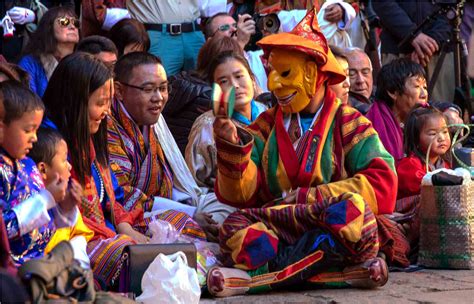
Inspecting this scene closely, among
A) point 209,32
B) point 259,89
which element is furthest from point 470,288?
point 209,32

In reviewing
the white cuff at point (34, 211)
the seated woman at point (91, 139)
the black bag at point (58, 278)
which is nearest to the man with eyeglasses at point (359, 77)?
the seated woman at point (91, 139)

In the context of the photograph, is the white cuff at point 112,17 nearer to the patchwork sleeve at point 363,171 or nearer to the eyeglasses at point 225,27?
the eyeglasses at point 225,27

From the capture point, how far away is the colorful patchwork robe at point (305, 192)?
5234 millimetres

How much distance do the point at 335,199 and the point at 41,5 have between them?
367 centimetres

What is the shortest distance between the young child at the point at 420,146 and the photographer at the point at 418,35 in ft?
7.93

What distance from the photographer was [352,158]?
556 centimetres

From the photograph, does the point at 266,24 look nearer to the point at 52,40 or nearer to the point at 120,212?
the point at 52,40

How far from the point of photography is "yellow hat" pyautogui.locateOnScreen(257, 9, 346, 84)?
18.1 feet

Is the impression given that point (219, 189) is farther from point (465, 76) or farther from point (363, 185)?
point (465, 76)

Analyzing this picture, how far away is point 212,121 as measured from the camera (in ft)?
21.7

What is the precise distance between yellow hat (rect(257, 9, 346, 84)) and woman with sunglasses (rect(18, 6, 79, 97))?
214 centimetres

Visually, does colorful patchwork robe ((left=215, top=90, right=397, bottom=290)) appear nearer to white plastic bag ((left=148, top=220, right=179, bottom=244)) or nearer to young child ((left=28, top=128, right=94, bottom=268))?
white plastic bag ((left=148, top=220, right=179, bottom=244))

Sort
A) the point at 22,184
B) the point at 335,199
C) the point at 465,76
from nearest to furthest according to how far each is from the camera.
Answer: the point at 22,184, the point at 335,199, the point at 465,76

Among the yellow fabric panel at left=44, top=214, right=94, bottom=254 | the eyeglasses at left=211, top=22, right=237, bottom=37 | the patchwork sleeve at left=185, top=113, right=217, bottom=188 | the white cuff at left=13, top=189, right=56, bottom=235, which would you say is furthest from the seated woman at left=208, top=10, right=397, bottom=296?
the eyeglasses at left=211, top=22, right=237, bottom=37
